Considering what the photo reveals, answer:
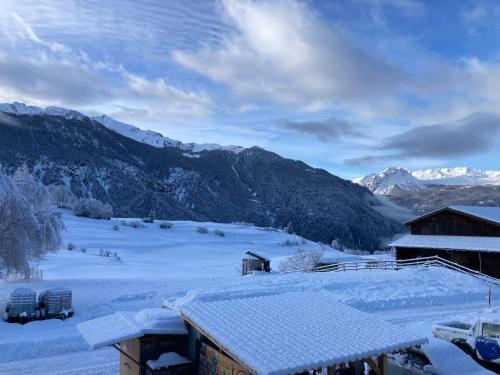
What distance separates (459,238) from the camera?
34406 mm

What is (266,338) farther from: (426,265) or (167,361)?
(426,265)

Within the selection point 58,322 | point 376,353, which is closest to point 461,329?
point 376,353

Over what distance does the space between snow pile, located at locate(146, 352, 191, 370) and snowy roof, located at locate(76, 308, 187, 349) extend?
0.57 metres

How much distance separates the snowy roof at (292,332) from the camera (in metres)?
8.31

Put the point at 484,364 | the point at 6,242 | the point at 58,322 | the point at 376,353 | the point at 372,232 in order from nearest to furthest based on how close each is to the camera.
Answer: the point at 376,353 → the point at 484,364 → the point at 58,322 → the point at 6,242 → the point at 372,232

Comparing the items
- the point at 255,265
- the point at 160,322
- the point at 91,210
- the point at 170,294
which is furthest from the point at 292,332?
the point at 91,210

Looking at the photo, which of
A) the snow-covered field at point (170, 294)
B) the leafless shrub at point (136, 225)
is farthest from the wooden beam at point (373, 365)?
the leafless shrub at point (136, 225)

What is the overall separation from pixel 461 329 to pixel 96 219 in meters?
64.7

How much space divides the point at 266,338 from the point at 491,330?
33.0 ft

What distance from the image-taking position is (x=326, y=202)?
194 meters

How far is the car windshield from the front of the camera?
595 inches

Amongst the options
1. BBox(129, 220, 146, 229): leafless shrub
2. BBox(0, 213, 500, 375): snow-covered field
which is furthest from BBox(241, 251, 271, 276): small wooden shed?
BBox(129, 220, 146, 229): leafless shrub

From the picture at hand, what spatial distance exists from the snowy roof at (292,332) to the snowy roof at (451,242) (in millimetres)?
24272

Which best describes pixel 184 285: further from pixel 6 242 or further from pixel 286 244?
pixel 286 244
